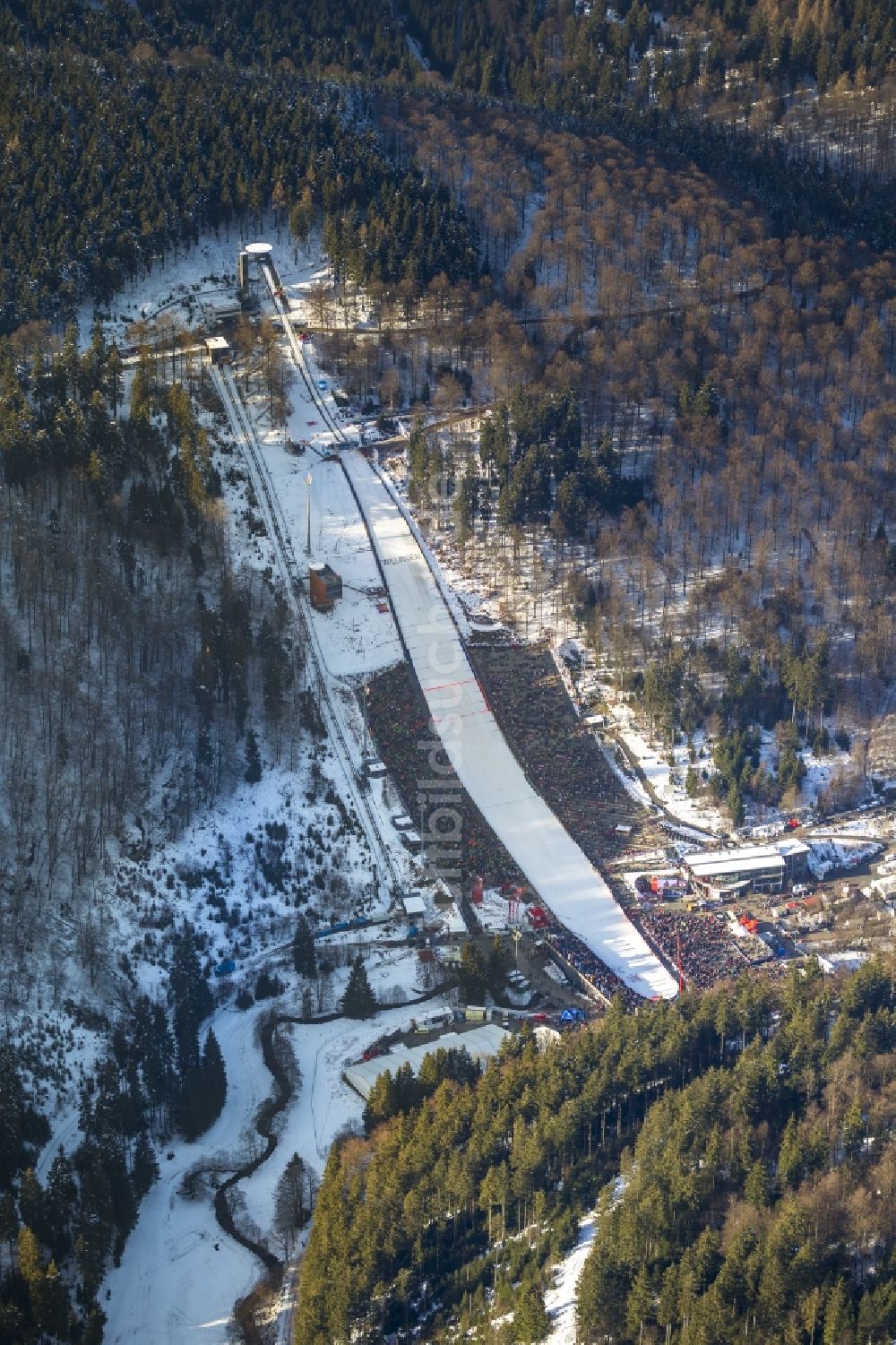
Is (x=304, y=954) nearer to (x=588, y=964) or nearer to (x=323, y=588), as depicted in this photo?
(x=588, y=964)

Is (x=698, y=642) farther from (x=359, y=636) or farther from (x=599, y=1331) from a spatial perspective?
(x=599, y=1331)

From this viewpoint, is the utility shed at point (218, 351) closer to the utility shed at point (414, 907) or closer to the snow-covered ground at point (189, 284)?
the snow-covered ground at point (189, 284)

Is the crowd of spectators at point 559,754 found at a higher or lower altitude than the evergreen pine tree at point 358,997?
higher

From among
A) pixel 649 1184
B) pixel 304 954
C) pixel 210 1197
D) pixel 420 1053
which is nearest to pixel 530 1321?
pixel 649 1184

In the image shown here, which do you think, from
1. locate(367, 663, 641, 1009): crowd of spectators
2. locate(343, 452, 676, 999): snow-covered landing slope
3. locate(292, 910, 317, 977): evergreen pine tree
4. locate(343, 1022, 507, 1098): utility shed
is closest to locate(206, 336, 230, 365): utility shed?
locate(343, 452, 676, 999): snow-covered landing slope

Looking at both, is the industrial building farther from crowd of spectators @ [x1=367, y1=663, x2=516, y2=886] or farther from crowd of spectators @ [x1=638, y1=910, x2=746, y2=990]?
crowd of spectators @ [x1=367, y1=663, x2=516, y2=886]

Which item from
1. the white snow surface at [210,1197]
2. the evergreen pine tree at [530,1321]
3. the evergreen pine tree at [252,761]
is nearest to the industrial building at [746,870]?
the white snow surface at [210,1197]
